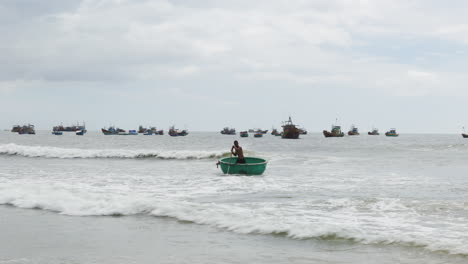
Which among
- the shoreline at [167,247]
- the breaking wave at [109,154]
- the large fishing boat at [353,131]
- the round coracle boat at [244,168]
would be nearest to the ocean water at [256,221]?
the shoreline at [167,247]

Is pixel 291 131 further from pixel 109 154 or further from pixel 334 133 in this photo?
pixel 109 154

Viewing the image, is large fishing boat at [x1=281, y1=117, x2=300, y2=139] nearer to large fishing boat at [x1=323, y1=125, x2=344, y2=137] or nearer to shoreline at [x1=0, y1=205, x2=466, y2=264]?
large fishing boat at [x1=323, y1=125, x2=344, y2=137]

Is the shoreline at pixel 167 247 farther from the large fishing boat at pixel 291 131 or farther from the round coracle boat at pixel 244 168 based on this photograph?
the large fishing boat at pixel 291 131

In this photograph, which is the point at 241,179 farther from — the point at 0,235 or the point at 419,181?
the point at 0,235

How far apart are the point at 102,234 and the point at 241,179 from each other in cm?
1227

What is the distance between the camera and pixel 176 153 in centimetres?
4238

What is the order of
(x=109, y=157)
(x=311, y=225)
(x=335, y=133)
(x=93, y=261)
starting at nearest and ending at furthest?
(x=93, y=261) → (x=311, y=225) → (x=109, y=157) → (x=335, y=133)

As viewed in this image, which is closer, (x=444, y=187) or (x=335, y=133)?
(x=444, y=187)

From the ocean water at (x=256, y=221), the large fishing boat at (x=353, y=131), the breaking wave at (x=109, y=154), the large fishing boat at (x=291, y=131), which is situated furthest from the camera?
the large fishing boat at (x=353, y=131)

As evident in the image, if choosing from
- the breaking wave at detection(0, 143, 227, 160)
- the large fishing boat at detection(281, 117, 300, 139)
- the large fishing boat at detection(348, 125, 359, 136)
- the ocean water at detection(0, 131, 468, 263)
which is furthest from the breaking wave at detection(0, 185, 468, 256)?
the large fishing boat at detection(348, 125, 359, 136)

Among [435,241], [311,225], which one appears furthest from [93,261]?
[435,241]

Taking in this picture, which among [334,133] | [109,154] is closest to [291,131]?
[334,133]

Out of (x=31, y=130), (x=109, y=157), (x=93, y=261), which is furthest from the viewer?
(x=31, y=130)

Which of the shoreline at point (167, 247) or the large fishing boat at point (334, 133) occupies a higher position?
the large fishing boat at point (334, 133)
